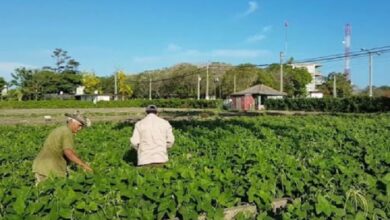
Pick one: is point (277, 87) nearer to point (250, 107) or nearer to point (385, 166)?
point (250, 107)

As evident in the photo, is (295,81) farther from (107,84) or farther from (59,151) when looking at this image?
(59,151)

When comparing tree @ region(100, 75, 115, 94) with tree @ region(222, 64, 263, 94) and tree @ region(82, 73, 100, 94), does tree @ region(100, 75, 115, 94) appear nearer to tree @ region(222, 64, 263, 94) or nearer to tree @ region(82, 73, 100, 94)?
tree @ region(82, 73, 100, 94)

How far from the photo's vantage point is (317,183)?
18.2 feet

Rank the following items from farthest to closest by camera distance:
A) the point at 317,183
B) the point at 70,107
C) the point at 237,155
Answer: the point at 70,107 < the point at 237,155 < the point at 317,183

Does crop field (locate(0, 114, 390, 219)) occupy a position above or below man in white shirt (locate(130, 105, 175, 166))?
below

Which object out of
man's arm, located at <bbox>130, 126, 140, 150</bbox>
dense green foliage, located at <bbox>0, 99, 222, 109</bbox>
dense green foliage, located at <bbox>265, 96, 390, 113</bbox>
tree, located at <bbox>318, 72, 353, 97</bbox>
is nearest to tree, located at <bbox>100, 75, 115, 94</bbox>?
dense green foliage, located at <bbox>0, 99, 222, 109</bbox>

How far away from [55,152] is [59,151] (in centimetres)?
5

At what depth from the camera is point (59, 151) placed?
5.96 meters

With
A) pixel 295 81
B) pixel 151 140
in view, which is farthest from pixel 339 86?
pixel 151 140

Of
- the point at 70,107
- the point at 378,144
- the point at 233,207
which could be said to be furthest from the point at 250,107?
the point at 233,207

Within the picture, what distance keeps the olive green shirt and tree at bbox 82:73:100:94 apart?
10141cm

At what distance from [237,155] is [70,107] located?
67.4 meters

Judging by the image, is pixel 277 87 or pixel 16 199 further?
pixel 277 87

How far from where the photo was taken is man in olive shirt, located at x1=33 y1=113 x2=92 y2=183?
5902 mm
